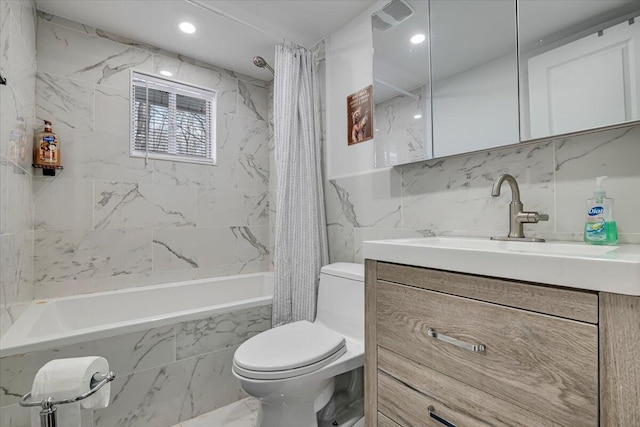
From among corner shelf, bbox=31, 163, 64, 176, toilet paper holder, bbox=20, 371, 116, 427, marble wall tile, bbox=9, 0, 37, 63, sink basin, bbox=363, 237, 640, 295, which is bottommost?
toilet paper holder, bbox=20, 371, 116, 427

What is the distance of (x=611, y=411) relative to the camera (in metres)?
0.58

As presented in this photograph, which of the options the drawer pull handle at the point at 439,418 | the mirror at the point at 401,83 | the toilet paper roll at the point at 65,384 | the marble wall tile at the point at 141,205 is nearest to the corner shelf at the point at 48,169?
the marble wall tile at the point at 141,205

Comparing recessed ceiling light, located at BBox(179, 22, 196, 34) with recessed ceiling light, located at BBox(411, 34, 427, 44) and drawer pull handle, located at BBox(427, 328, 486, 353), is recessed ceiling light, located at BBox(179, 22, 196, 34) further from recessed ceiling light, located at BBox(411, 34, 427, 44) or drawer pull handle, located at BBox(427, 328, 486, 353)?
drawer pull handle, located at BBox(427, 328, 486, 353)

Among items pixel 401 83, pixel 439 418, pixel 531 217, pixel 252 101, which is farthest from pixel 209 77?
pixel 439 418

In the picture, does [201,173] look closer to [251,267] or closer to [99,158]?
[99,158]

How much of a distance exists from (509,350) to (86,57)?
9.35 ft

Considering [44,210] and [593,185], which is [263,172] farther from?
[593,185]

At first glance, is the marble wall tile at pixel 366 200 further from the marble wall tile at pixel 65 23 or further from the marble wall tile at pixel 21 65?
the marble wall tile at pixel 65 23

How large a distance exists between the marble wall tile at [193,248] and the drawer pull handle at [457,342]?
208cm

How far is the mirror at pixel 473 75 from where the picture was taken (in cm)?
122

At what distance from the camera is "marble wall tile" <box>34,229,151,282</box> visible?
1922 millimetres

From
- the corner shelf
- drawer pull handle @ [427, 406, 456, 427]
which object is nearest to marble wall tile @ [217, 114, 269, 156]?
the corner shelf

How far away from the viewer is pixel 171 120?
243 cm

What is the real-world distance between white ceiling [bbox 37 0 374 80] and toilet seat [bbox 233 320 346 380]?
6.33ft
